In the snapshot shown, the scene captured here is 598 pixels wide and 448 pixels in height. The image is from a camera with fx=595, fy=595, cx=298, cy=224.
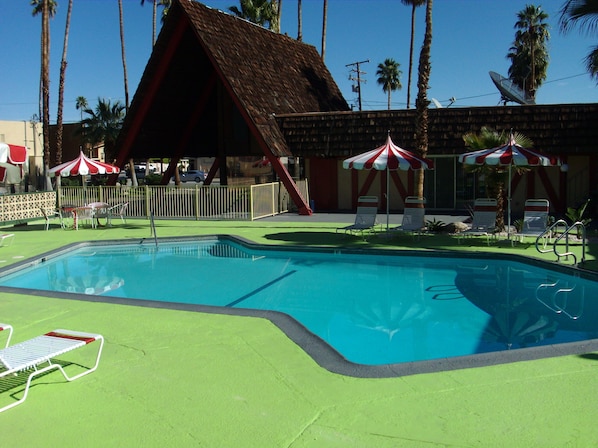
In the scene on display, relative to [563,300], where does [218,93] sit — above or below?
above

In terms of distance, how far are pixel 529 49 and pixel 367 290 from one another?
44.3 meters

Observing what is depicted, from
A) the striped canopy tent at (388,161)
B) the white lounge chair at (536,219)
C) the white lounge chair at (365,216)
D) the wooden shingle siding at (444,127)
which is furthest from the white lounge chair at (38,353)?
the wooden shingle siding at (444,127)

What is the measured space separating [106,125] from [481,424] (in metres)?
40.0

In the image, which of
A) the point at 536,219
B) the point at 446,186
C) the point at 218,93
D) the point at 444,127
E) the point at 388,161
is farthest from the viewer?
the point at 218,93

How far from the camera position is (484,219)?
14.3m

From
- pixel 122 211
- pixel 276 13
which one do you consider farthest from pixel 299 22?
pixel 122 211

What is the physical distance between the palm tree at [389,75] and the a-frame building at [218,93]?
39.9 metres

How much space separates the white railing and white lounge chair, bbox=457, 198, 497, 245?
8.13 metres

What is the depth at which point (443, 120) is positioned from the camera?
2141 centimetres

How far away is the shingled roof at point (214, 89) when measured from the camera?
21516 millimetres

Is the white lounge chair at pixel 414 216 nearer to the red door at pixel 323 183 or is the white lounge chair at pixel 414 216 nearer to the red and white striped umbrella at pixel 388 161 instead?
the red and white striped umbrella at pixel 388 161

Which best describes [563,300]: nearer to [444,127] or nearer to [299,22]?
[444,127]

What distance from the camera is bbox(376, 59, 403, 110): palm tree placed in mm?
67188

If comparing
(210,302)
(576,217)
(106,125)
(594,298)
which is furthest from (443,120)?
(106,125)
